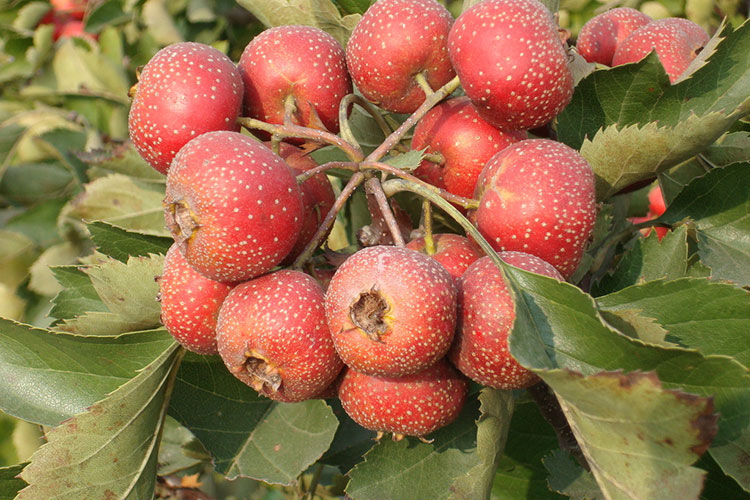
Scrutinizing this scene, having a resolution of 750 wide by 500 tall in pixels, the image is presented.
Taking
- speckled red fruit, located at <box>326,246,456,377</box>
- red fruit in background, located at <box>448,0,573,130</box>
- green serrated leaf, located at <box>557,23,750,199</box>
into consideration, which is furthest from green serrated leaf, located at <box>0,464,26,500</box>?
green serrated leaf, located at <box>557,23,750,199</box>

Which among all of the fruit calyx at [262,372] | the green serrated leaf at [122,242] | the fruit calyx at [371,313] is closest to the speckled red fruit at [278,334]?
the fruit calyx at [262,372]

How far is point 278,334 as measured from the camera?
1030mm

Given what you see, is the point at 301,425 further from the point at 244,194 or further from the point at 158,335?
the point at 244,194

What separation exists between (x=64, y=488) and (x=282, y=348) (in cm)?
43

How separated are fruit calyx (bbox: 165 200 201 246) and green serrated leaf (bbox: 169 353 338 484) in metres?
0.42

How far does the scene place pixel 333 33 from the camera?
5.07 feet

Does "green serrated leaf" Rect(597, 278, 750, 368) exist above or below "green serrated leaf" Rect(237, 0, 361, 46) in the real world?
below

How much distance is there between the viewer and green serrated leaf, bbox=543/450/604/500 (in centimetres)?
121

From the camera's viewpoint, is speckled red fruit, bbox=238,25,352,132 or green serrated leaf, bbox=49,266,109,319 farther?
green serrated leaf, bbox=49,266,109,319

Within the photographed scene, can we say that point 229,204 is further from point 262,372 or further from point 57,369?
point 57,369

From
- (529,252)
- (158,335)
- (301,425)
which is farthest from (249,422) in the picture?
(529,252)

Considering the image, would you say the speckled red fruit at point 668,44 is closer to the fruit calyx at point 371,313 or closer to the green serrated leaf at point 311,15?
the green serrated leaf at point 311,15

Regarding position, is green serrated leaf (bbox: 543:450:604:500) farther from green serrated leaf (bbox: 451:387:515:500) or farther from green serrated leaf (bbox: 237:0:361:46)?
green serrated leaf (bbox: 237:0:361:46)

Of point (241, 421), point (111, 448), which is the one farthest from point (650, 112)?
point (111, 448)
